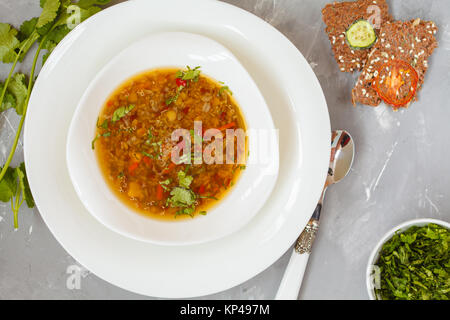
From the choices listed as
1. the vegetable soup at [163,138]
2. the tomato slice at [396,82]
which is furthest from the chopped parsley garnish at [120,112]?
the tomato slice at [396,82]

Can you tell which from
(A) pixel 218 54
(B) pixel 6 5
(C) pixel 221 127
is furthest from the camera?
(B) pixel 6 5

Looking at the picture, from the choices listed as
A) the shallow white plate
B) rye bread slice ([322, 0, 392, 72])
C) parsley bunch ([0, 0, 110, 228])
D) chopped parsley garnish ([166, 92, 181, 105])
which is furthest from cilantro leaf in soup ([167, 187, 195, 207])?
rye bread slice ([322, 0, 392, 72])

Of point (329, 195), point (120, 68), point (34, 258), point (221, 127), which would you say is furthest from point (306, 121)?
point (34, 258)

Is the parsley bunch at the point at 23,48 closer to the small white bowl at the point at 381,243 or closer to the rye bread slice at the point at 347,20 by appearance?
the rye bread slice at the point at 347,20

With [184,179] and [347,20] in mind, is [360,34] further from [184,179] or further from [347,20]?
[184,179]

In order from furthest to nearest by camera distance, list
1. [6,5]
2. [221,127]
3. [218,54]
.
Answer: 1. [6,5]
2. [221,127]
3. [218,54]
